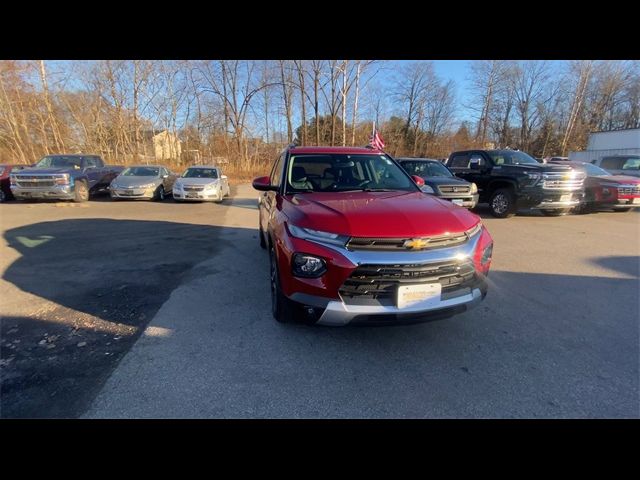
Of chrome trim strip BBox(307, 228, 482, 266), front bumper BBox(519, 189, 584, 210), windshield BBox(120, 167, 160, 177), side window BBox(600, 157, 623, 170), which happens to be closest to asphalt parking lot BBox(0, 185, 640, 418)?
chrome trim strip BBox(307, 228, 482, 266)

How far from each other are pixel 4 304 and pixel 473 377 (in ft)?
16.6

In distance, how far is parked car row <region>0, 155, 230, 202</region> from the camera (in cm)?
1152

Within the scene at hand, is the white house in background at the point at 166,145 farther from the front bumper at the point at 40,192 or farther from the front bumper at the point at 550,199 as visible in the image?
the front bumper at the point at 550,199

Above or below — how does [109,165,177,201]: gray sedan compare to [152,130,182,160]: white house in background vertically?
below

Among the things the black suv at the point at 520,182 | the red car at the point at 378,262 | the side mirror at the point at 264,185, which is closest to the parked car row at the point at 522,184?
the black suv at the point at 520,182

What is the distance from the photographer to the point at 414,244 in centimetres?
251

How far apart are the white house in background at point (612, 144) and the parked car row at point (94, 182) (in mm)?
28251

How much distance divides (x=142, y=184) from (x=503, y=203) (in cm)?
1320

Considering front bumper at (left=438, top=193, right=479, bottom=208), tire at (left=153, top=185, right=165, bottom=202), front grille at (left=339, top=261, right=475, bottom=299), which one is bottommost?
tire at (left=153, top=185, right=165, bottom=202)

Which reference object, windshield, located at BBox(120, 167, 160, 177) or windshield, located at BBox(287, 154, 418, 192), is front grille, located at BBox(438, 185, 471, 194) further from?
windshield, located at BBox(120, 167, 160, 177)

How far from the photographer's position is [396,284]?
247cm

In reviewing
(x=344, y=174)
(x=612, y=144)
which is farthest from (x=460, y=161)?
(x=612, y=144)

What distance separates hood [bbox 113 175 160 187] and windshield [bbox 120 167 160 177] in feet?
1.45

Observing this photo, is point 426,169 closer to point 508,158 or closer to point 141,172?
point 508,158
